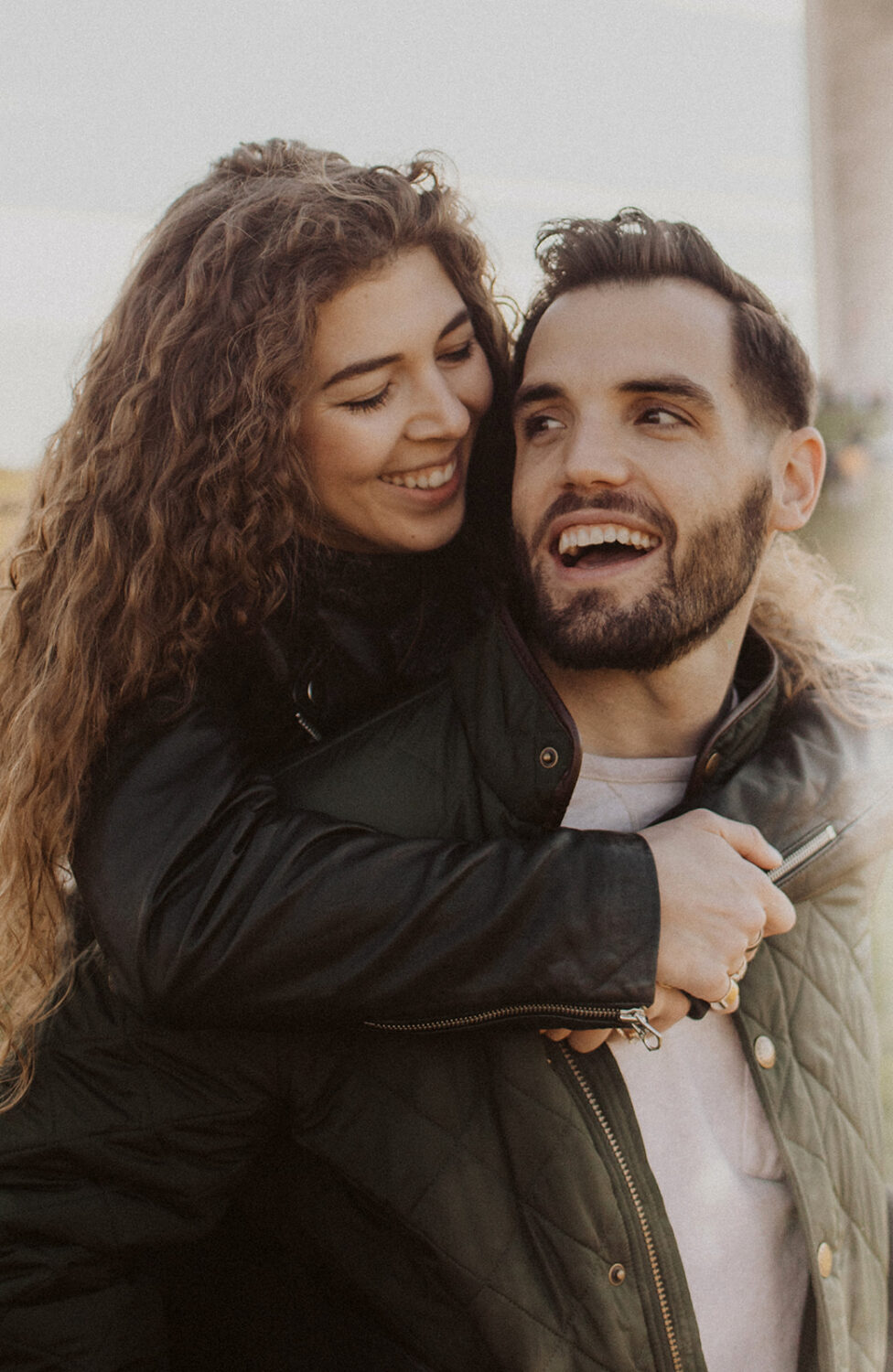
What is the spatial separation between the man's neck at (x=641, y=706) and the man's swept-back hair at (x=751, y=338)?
22cm

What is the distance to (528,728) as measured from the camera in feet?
5.95

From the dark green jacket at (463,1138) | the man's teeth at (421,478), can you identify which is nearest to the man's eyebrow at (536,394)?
the man's teeth at (421,478)

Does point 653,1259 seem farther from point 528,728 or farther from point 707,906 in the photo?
point 528,728

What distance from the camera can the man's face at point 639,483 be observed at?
200 centimetres

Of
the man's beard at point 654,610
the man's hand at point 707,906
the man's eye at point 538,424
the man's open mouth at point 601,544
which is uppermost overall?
the man's eye at point 538,424

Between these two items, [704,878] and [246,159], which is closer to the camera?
[704,878]

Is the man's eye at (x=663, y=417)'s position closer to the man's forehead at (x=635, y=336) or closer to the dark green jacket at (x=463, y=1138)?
the man's forehead at (x=635, y=336)

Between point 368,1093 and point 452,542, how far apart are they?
4.54ft

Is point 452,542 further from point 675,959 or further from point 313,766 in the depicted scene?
point 675,959

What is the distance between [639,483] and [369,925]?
99 cm

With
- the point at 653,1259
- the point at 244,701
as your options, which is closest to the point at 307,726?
the point at 244,701

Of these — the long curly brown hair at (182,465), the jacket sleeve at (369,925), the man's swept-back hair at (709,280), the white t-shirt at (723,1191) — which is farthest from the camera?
the man's swept-back hair at (709,280)

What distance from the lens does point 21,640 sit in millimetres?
2158

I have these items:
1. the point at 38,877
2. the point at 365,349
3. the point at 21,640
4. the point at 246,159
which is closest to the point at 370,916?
the point at 38,877
